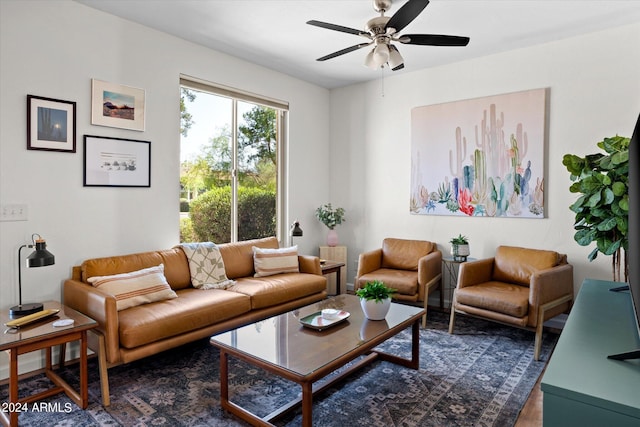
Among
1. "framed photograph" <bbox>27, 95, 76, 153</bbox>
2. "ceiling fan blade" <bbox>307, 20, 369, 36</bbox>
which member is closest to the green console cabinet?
"ceiling fan blade" <bbox>307, 20, 369, 36</bbox>

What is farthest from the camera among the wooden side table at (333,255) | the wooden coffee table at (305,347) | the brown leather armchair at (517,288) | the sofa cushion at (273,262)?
the wooden side table at (333,255)

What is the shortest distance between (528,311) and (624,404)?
2.23 metres

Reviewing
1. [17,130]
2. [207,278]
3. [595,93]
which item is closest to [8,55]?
→ [17,130]

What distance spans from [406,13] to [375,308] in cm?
187

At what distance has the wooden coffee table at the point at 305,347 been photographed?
76.6 inches

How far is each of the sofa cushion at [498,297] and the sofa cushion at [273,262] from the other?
1685mm

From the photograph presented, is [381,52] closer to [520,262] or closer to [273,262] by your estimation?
[273,262]

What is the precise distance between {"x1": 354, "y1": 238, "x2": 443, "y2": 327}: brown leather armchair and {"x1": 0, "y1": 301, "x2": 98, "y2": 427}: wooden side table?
2572 mm

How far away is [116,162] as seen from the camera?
3.31 m

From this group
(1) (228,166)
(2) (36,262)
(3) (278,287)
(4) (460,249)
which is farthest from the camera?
(1) (228,166)

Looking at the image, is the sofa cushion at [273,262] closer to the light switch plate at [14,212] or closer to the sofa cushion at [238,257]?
the sofa cushion at [238,257]

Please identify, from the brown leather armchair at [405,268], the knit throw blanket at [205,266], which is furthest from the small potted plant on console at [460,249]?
the knit throw blanket at [205,266]

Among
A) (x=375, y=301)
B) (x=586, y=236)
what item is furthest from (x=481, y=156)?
(x=375, y=301)

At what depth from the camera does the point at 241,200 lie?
4.45 meters
